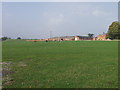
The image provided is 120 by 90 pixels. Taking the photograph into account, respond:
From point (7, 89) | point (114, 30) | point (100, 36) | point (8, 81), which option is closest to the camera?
point (7, 89)

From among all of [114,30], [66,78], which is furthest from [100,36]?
[66,78]

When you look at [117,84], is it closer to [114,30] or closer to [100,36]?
[114,30]

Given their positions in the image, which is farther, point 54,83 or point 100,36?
point 100,36

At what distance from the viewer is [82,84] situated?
623cm

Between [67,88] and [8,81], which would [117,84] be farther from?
[8,81]

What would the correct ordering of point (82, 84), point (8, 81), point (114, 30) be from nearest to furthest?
point (82, 84) < point (8, 81) < point (114, 30)

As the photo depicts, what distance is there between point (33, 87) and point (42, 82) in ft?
2.31

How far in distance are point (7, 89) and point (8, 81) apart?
1061 mm

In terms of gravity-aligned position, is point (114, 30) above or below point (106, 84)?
above

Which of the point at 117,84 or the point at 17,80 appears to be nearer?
the point at 117,84

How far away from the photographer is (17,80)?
22.8 ft

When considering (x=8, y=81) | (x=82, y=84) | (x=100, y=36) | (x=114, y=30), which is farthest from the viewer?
(x=100, y=36)

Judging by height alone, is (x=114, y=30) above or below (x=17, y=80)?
above

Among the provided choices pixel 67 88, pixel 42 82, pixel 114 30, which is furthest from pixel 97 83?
pixel 114 30
